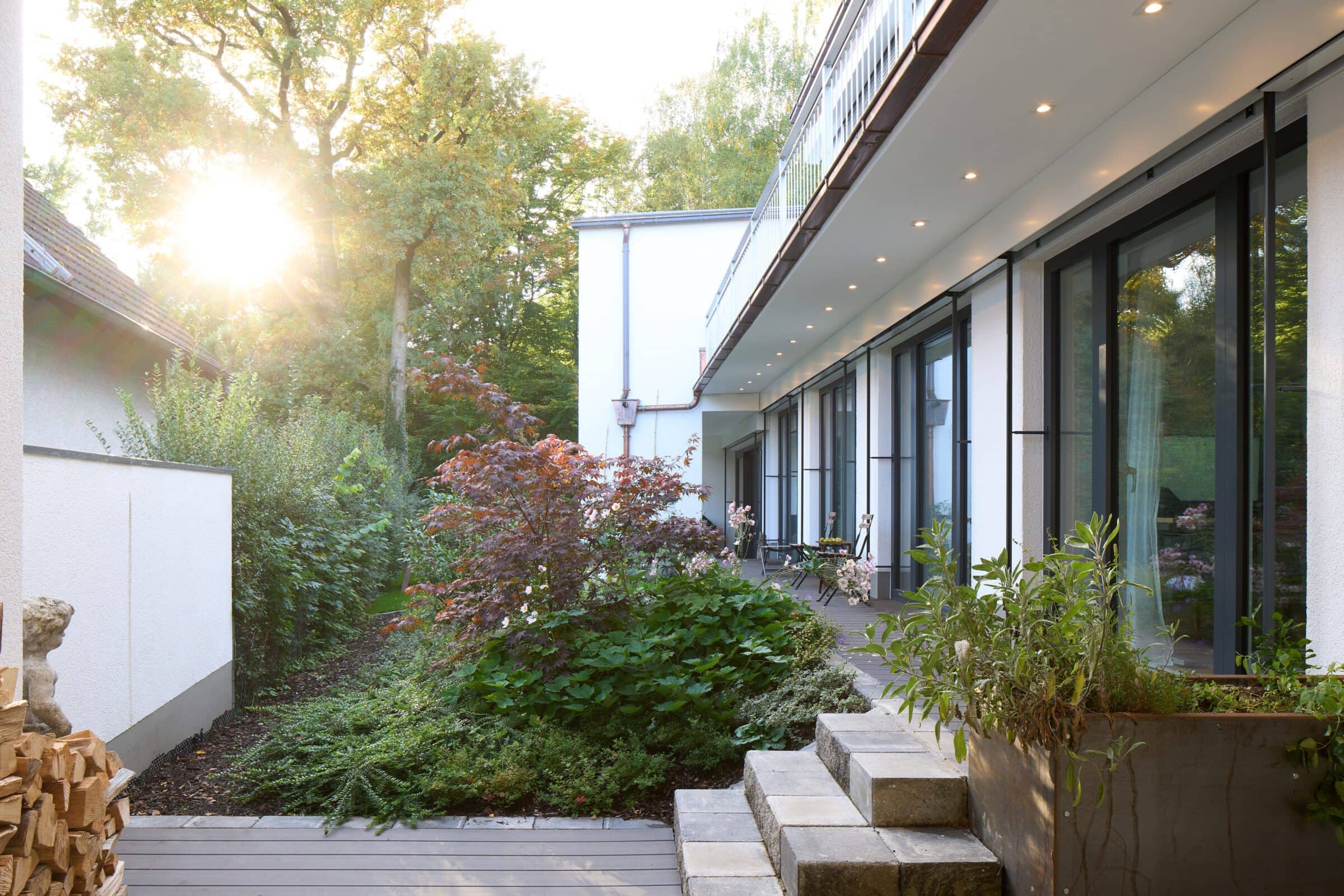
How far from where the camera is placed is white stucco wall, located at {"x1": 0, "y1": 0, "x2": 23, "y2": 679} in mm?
2557

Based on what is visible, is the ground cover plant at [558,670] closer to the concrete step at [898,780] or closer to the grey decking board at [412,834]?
the grey decking board at [412,834]

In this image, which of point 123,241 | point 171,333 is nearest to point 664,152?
point 123,241

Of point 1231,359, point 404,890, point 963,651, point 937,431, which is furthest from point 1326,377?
point 937,431

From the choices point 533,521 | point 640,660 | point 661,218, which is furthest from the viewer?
point 661,218

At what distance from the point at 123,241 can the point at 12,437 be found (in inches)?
767

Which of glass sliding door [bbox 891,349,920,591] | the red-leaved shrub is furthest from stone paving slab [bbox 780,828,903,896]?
glass sliding door [bbox 891,349,920,591]

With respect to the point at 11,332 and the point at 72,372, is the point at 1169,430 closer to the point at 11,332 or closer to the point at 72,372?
the point at 11,332

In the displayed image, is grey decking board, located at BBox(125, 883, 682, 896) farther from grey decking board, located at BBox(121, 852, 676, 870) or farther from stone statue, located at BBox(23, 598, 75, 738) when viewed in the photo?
stone statue, located at BBox(23, 598, 75, 738)

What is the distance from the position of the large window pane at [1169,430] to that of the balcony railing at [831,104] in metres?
1.61

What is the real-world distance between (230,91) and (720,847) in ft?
62.7

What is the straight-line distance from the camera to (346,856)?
350 centimetres

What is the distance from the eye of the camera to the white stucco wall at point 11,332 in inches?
101

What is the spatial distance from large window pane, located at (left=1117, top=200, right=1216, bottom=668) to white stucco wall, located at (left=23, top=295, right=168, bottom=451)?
7449mm

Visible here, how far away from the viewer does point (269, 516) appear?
688cm
